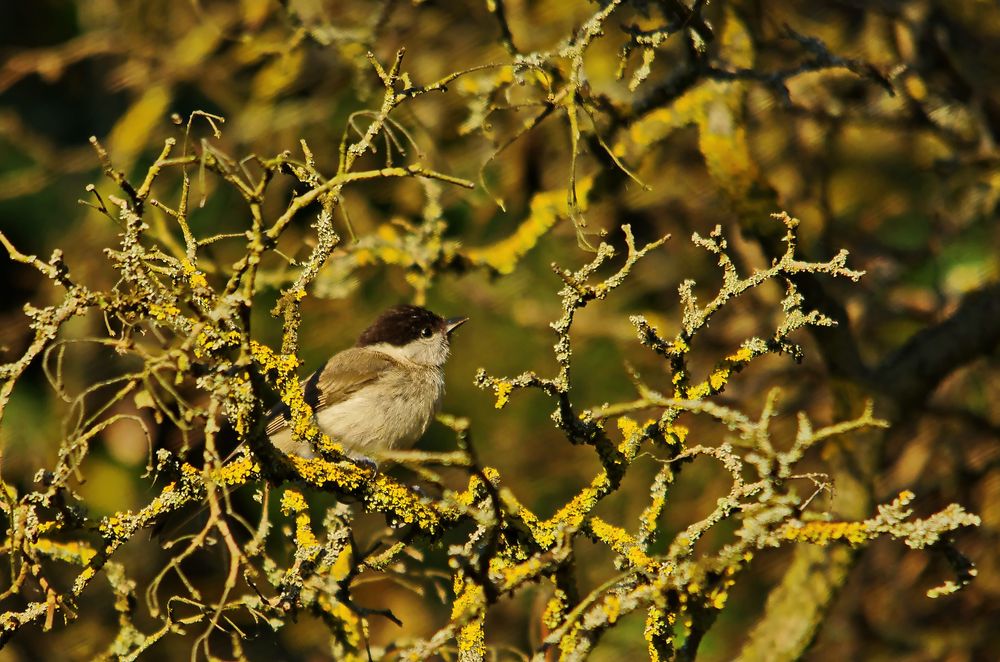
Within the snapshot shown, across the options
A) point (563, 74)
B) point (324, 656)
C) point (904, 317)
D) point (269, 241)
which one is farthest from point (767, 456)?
point (324, 656)

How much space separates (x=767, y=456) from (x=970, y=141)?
9.44ft

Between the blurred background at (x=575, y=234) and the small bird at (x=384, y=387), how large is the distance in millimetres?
471

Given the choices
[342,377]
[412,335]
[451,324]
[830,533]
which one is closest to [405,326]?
[412,335]

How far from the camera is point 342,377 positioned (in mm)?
4535

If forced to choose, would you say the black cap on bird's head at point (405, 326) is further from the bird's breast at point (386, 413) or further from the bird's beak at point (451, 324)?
the bird's breast at point (386, 413)

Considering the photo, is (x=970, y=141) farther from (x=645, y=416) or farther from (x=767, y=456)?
(x=767, y=456)

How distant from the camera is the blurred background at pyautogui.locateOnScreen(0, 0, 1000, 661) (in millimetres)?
4734

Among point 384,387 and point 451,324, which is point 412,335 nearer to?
point 451,324

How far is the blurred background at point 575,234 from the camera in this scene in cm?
473

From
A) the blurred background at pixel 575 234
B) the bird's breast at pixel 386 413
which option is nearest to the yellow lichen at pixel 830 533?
the blurred background at pixel 575 234

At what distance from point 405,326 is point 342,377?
437mm

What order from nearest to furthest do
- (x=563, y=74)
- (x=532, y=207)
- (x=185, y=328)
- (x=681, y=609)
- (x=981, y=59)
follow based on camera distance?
1. (x=185, y=328)
2. (x=681, y=609)
3. (x=563, y=74)
4. (x=532, y=207)
5. (x=981, y=59)

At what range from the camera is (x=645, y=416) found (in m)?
5.80

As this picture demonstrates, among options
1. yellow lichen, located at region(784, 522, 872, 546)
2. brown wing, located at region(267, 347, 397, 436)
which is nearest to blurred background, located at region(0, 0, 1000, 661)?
brown wing, located at region(267, 347, 397, 436)
